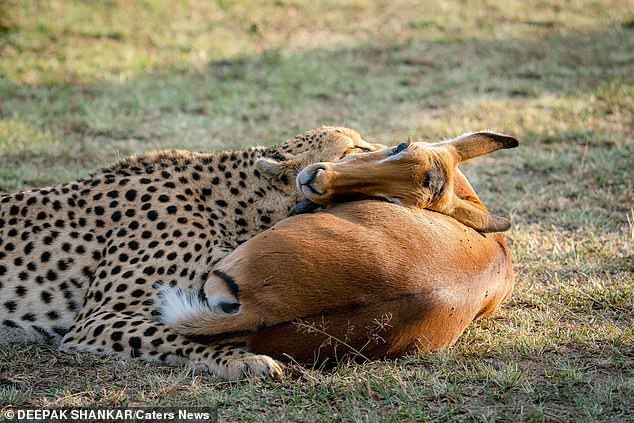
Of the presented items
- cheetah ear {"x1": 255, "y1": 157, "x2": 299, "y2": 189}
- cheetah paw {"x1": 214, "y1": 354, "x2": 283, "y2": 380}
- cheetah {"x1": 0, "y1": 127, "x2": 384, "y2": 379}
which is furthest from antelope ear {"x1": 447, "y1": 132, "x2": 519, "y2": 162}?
cheetah paw {"x1": 214, "y1": 354, "x2": 283, "y2": 380}

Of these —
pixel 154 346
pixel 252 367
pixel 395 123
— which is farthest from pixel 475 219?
pixel 395 123

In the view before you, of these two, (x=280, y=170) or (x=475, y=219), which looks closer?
(x=475, y=219)

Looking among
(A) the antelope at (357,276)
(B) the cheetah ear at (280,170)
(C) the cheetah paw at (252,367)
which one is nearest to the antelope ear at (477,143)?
(A) the antelope at (357,276)

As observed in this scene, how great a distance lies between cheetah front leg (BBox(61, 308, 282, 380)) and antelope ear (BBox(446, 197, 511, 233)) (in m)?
1.20

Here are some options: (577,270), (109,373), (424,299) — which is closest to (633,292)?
(577,270)

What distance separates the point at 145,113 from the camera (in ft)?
25.2

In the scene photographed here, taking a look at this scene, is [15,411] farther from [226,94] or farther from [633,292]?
[226,94]

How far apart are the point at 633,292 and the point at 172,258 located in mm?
2428

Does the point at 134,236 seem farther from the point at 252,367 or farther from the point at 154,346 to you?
the point at 252,367

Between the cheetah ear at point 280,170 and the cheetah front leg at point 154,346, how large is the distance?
980mm

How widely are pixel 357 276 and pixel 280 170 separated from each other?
1.06m

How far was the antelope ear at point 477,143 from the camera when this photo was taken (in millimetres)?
4117

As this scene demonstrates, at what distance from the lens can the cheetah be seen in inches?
147

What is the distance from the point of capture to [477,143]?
164 inches
